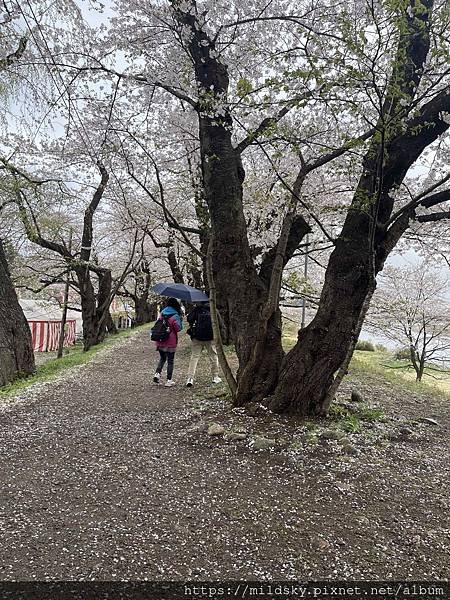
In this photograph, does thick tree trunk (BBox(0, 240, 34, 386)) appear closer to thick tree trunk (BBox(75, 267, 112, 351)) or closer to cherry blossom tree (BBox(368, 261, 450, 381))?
thick tree trunk (BBox(75, 267, 112, 351))

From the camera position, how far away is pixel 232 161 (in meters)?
5.48

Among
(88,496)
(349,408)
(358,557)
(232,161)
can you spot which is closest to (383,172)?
(232,161)

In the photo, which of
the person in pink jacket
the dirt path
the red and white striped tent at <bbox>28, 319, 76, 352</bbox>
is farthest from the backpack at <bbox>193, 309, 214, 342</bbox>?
the red and white striped tent at <bbox>28, 319, 76, 352</bbox>

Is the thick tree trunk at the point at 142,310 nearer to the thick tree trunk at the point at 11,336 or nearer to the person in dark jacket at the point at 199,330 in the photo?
the thick tree trunk at the point at 11,336

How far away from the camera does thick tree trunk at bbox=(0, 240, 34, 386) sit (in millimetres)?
7922

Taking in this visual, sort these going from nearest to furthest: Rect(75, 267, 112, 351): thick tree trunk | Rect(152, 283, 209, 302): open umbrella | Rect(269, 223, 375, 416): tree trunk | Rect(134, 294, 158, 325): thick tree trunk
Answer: Rect(269, 223, 375, 416): tree trunk → Rect(152, 283, 209, 302): open umbrella → Rect(75, 267, 112, 351): thick tree trunk → Rect(134, 294, 158, 325): thick tree trunk

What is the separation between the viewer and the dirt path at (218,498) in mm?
2518

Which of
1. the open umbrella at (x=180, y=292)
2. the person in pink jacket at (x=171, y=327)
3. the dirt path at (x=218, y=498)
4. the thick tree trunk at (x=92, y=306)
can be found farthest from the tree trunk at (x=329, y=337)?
the thick tree trunk at (x=92, y=306)

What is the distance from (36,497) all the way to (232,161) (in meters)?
4.21

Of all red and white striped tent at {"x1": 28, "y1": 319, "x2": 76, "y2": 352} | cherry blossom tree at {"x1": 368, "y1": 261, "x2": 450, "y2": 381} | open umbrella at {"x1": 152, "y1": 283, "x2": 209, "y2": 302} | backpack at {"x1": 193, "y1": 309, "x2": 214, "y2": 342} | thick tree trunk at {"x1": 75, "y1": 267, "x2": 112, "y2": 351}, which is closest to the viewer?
open umbrella at {"x1": 152, "y1": 283, "x2": 209, "y2": 302}

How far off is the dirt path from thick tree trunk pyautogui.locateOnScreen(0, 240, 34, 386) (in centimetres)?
265

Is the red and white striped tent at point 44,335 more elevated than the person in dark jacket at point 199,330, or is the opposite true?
the person in dark jacket at point 199,330

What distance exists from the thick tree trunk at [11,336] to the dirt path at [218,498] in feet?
8.71

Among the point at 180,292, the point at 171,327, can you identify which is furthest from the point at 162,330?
the point at 180,292
